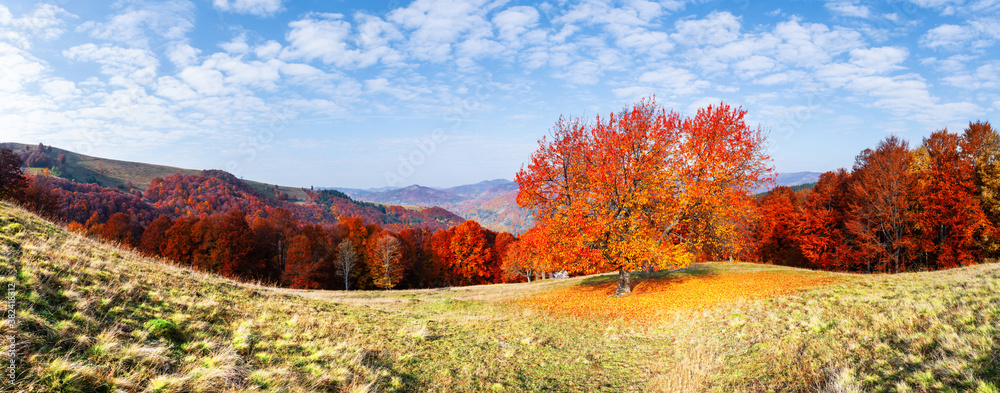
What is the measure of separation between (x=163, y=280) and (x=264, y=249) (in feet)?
183

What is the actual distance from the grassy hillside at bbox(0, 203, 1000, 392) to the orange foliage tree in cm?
484

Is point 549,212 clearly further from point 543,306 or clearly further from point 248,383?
point 248,383

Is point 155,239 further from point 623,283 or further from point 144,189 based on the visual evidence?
point 144,189

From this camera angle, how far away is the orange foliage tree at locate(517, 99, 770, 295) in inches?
722

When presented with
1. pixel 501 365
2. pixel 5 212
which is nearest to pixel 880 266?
pixel 501 365

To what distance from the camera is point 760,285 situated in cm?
1855

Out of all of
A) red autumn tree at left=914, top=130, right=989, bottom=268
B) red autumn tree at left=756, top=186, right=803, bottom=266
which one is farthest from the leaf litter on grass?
red autumn tree at left=756, top=186, right=803, bottom=266

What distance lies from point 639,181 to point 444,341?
13.0m

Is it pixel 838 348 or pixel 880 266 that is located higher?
pixel 838 348

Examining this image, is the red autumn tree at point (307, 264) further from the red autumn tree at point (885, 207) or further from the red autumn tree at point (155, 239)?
the red autumn tree at point (885, 207)

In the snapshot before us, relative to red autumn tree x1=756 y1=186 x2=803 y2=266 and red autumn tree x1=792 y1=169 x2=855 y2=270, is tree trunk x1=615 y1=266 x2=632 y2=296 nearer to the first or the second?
red autumn tree x1=792 y1=169 x2=855 y2=270

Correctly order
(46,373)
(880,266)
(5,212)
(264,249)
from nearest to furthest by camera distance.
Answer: (46,373) < (5,212) < (880,266) < (264,249)

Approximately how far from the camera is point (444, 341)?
37.7 feet

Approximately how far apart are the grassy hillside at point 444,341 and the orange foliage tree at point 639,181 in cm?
484
